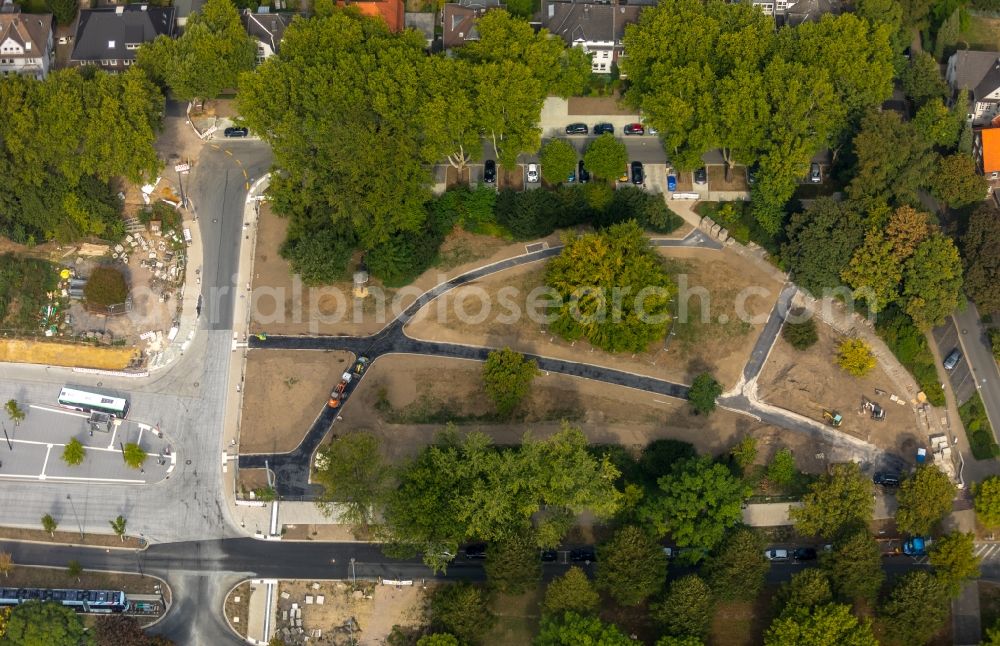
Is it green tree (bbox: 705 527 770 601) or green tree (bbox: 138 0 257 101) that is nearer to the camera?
green tree (bbox: 705 527 770 601)

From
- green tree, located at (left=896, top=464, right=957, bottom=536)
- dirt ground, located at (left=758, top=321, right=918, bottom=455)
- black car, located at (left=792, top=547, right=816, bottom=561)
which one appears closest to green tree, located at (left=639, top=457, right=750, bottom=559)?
black car, located at (left=792, top=547, right=816, bottom=561)

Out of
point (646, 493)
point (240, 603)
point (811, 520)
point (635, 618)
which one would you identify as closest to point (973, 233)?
point (811, 520)

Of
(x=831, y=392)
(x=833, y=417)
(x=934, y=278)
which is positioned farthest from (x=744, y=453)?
(x=934, y=278)

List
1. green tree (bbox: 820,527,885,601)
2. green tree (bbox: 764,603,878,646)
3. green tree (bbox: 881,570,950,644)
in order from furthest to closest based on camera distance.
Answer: green tree (bbox: 820,527,885,601)
green tree (bbox: 881,570,950,644)
green tree (bbox: 764,603,878,646)

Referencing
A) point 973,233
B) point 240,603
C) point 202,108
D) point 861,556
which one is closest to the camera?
point 861,556

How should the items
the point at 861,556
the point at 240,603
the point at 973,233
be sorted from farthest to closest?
1. the point at 973,233
2. the point at 240,603
3. the point at 861,556

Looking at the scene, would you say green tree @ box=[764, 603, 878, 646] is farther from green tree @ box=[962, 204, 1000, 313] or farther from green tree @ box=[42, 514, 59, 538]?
green tree @ box=[42, 514, 59, 538]

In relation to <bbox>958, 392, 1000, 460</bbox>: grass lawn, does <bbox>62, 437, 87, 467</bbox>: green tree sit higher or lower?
lower

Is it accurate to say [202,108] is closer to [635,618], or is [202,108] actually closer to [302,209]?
[302,209]
